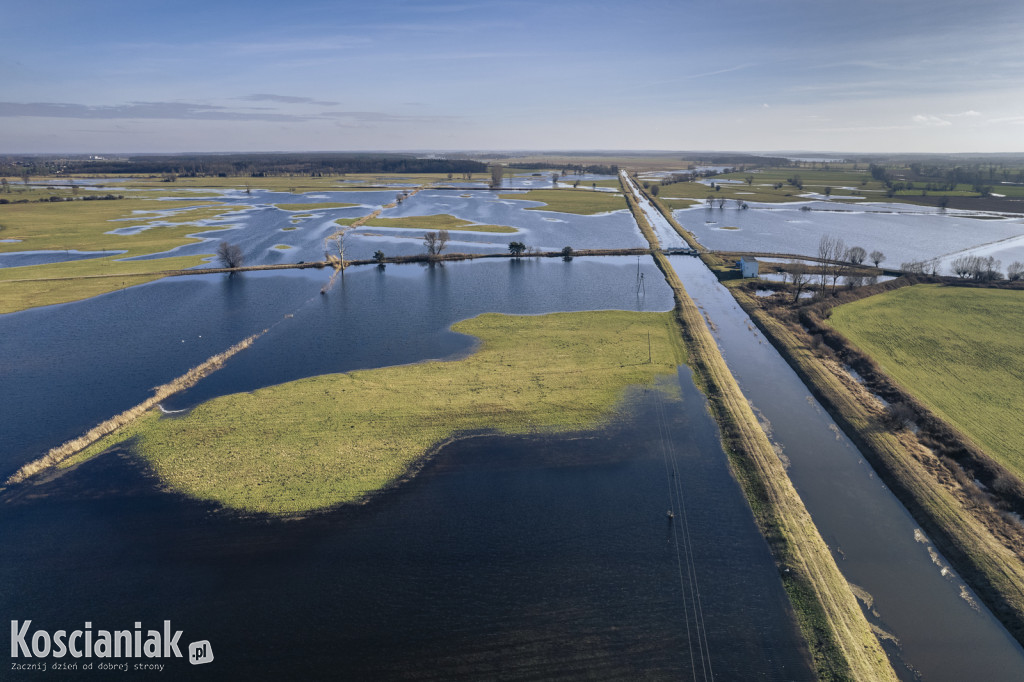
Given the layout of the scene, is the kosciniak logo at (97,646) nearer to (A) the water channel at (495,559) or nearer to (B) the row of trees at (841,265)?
(A) the water channel at (495,559)

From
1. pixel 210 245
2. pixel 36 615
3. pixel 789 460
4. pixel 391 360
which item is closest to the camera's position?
pixel 36 615

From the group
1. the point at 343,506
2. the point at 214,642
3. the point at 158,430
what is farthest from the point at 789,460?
the point at 158,430

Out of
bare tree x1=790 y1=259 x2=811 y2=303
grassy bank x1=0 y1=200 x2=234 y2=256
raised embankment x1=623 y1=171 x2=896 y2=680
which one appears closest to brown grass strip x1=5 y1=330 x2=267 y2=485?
raised embankment x1=623 y1=171 x2=896 y2=680

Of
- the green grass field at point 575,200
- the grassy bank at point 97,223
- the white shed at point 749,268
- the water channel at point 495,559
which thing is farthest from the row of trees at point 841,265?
the grassy bank at point 97,223

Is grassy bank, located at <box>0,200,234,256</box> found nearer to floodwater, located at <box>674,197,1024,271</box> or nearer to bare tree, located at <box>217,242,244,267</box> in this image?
bare tree, located at <box>217,242,244,267</box>

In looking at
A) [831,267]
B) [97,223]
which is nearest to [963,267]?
[831,267]

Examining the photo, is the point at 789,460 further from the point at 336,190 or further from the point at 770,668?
the point at 336,190
